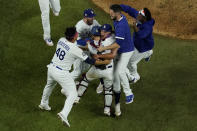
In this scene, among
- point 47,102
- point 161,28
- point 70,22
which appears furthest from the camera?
point 161,28

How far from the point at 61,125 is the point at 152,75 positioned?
11.8 ft

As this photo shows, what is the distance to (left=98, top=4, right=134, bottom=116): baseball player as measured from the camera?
26.2 ft

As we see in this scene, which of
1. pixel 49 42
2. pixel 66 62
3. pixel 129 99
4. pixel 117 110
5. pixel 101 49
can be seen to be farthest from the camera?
pixel 49 42

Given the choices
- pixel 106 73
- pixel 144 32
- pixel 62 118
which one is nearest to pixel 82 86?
pixel 106 73

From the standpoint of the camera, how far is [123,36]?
26.1ft

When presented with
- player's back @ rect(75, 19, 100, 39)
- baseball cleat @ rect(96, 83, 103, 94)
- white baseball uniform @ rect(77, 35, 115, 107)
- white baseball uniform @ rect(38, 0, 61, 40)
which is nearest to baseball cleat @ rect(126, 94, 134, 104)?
white baseball uniform @ rect(77, 35, 115, 107)

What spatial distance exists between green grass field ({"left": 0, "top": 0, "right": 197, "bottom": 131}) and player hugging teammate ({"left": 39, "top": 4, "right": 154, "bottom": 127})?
423mm

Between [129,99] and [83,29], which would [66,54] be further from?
[129,99]

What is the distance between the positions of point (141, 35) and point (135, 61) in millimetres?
1087

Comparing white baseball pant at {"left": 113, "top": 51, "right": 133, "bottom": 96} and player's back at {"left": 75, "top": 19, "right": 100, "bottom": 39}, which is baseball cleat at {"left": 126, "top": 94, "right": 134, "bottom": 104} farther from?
player's back at {"left": 75, "top": 19, "right": 100, "bottom": 39}

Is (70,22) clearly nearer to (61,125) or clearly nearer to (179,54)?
(179,54)

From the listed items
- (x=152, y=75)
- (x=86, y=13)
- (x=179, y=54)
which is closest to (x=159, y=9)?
(x=179, y=54)

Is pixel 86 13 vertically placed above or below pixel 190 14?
above

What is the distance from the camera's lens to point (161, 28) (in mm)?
14055
